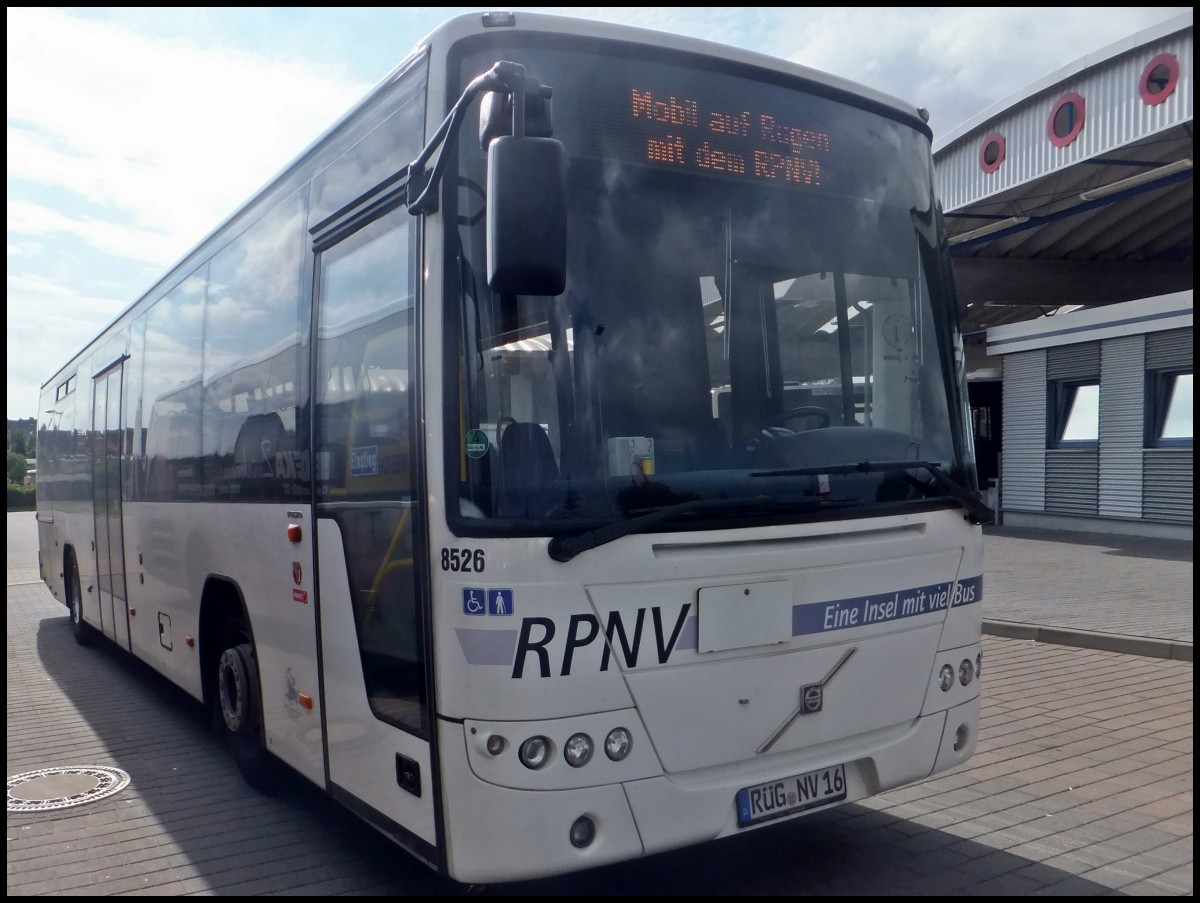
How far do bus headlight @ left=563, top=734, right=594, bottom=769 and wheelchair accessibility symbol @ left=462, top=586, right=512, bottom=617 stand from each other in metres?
0.50

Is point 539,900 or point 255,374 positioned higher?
point 255,374

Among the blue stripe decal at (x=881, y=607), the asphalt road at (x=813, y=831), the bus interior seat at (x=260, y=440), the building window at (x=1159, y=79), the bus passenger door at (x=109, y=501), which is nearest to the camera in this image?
the blue stripe decal at (x=881, y=607)

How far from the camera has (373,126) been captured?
475 centimetres

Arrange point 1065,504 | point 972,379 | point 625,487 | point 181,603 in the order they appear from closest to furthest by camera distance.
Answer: point 625,487 → point 181,603 → point 1065,504 → point 972,379

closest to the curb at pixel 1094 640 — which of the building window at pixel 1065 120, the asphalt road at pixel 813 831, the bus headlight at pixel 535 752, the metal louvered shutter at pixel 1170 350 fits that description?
the asphalt road at pixel 813 831

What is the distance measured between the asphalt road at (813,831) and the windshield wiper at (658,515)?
37.9 inches

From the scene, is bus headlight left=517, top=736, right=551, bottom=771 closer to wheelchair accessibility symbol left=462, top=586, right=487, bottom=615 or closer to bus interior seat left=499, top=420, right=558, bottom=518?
wheelchair accessibility symbol left=462, top=586, right=487, bottom=615

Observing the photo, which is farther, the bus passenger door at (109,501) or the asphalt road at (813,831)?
the bus passenger door at (109,501)

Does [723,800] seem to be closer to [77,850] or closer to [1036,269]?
[77,850]

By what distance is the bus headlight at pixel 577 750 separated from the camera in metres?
3.83

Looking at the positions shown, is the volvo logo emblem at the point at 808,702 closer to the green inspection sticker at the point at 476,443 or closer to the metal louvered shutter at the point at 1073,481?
the green inspection sticker at the point at 476,443

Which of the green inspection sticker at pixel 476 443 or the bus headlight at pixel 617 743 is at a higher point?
the green inspection sticker at pixel 476 443

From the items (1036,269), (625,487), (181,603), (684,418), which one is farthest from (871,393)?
(1036,269)

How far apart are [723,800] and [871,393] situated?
175cm
